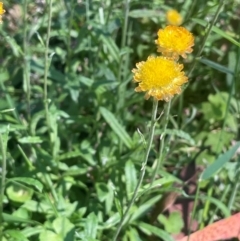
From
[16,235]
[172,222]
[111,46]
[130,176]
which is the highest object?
[111,46]

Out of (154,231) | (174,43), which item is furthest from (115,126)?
(174,43)

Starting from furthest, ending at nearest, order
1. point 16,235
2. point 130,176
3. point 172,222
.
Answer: point 172,222 < point 130,176 < point 16,235

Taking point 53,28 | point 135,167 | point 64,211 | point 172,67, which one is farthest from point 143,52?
point 172,67

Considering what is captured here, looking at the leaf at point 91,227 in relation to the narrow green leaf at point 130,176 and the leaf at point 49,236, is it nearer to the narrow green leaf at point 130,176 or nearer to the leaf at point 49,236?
the leaf at point 49,236

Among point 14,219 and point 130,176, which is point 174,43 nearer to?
point 130,176

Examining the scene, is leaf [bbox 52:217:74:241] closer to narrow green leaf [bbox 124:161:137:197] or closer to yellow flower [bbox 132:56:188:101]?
narrow green leaf [bbox 124:161:137:197]
